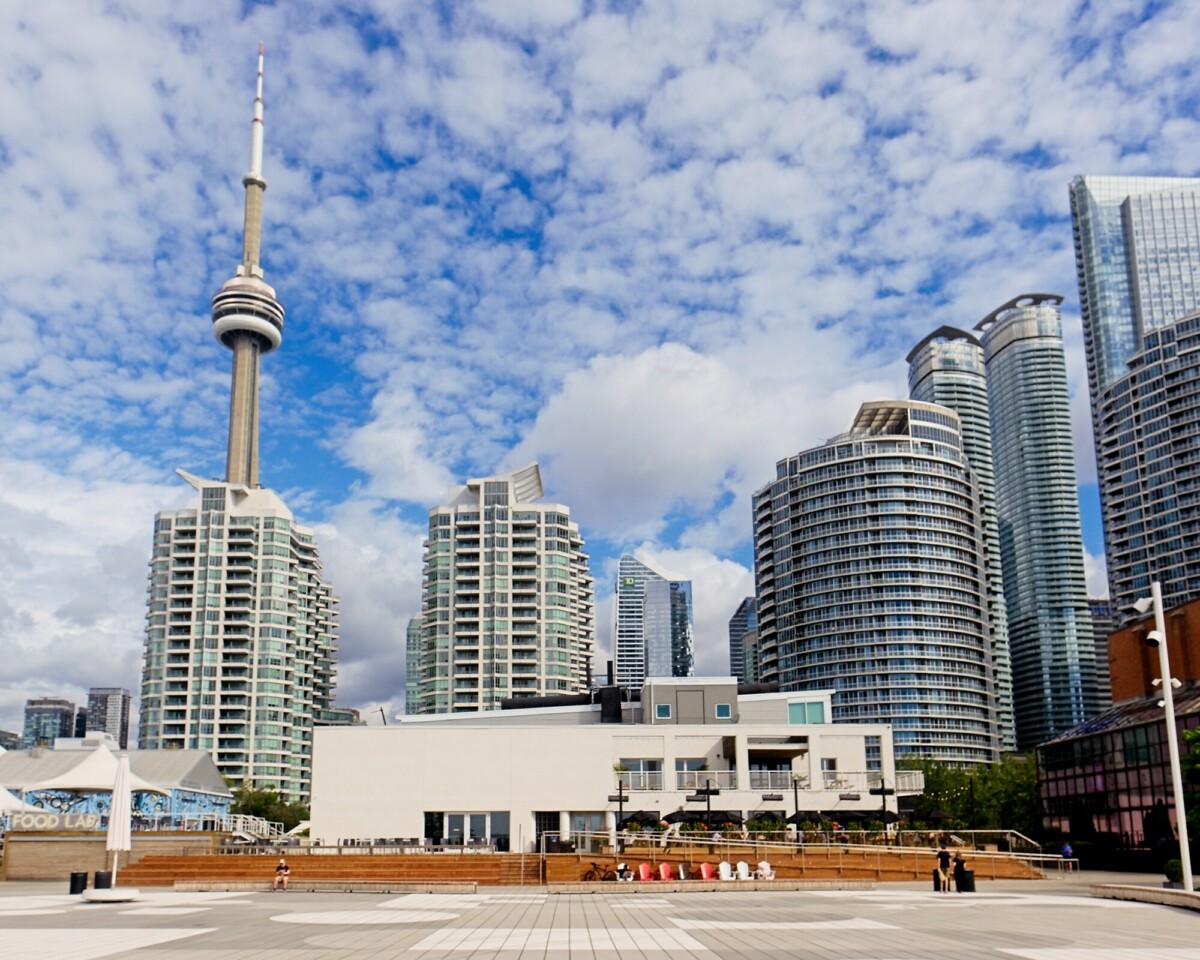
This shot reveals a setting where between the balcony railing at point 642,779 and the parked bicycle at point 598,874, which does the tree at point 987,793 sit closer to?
the balcony railing at point 642,779

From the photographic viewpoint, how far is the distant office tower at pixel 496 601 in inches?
6624

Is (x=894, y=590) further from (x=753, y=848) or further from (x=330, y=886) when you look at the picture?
(x=330, y=886)

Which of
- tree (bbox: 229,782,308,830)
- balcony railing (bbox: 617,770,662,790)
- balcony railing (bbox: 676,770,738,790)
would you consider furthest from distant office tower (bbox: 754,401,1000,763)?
balcony railing (bbox: 617,770,662,790)

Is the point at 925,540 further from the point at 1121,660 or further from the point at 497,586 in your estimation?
the point at 1121,660

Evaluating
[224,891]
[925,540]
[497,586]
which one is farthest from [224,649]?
[224,891]

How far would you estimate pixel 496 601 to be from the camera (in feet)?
561

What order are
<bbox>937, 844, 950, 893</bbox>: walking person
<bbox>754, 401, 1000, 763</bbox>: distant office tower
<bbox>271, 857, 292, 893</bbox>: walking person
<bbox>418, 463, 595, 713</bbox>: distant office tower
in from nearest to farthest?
<bbox>937, 844, 950, 893</bbox>: walking person < <bbox>271, 857, 292, 893</bbox>: walking person < <bbox>754, 401, 1000, 763</bbox>: distant office tower < <bbox>418, 463, 595, 713</bbox>: distant office tower

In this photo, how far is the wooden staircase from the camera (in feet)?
144

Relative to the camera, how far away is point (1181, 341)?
6919 inches

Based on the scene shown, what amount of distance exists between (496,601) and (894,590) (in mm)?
59638

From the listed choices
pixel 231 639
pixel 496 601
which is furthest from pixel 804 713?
pixel 231 639

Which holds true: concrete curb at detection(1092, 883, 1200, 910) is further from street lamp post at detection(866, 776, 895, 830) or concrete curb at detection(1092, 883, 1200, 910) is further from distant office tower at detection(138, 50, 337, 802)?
distant office tower at detection(138, 50, 337, 802)

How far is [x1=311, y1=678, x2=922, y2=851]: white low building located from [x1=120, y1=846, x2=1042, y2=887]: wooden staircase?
13273 millimetres

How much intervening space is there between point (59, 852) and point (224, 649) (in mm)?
123228
